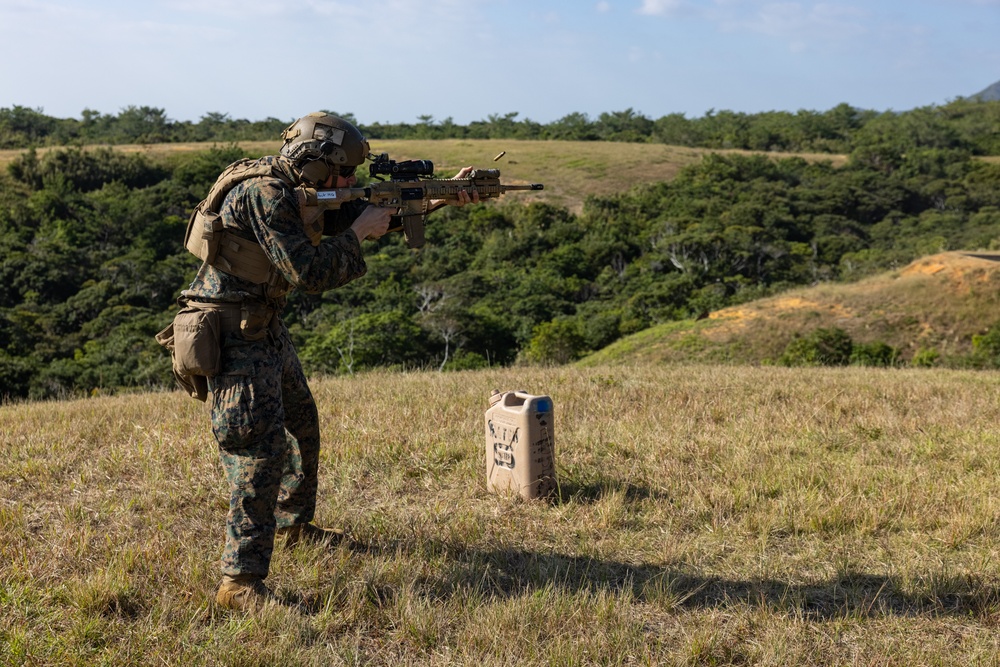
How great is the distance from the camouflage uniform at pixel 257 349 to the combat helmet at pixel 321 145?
0.07m

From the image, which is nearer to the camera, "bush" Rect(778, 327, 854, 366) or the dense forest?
"bush" Rect(778, 327, 854, 366)

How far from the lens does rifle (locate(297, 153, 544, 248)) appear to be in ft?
11.5

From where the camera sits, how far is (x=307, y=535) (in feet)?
13.0

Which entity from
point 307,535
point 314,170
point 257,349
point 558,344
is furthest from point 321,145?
point 558,344

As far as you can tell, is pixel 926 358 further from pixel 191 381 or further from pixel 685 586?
pixel 191 381

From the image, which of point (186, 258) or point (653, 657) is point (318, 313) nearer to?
point (186, 258)

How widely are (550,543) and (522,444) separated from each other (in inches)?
23.3

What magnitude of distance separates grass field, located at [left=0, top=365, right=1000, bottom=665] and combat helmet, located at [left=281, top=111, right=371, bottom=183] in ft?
5.31

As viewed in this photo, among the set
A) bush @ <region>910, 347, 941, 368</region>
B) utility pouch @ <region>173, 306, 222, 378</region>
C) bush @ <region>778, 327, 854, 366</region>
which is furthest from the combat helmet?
bush @ <region>910, 347, 941, 368</region>

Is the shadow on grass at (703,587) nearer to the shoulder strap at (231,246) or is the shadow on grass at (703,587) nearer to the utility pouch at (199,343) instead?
the utility pouch at (199,343)

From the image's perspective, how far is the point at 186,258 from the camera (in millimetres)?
41562

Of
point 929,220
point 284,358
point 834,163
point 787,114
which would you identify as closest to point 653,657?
point 284,358

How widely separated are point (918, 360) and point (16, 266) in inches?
1423

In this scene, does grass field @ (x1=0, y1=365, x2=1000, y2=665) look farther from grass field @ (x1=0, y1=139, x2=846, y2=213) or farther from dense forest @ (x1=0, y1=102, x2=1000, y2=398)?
grass field @ (x1=0, y1=139, x2=846, y2=213)
